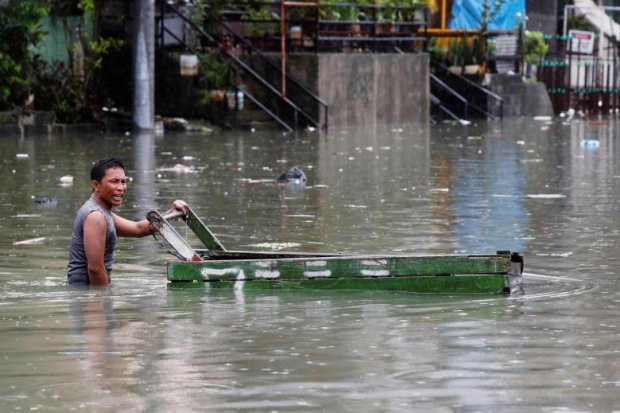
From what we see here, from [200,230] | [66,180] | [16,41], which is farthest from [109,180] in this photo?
[16,41]

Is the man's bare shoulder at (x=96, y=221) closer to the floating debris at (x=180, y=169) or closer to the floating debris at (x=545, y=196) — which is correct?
the floating debris at (x=545, y=196)

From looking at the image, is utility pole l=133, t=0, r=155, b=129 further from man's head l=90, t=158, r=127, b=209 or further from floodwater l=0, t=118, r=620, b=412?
man's head l=90, t=158, r=127, b=209

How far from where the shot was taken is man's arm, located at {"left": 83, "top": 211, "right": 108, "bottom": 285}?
860 cm

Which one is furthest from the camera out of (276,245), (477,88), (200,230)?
(477,88)

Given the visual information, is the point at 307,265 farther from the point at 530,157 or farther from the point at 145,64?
the point at 145,64

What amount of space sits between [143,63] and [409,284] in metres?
18.3

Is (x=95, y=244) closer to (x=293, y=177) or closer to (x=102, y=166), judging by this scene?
(x=102, y=166)

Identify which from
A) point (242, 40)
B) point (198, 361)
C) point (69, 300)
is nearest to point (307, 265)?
point (69, 300)

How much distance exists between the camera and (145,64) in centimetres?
2622

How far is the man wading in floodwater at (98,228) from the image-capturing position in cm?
861

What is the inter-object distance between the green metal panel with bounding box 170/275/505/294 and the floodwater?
5 cm

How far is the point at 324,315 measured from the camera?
7.90 meters

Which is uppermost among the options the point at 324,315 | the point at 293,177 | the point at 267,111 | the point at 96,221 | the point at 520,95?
the point at 520,95

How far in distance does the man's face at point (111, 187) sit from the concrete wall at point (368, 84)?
20802 mm
